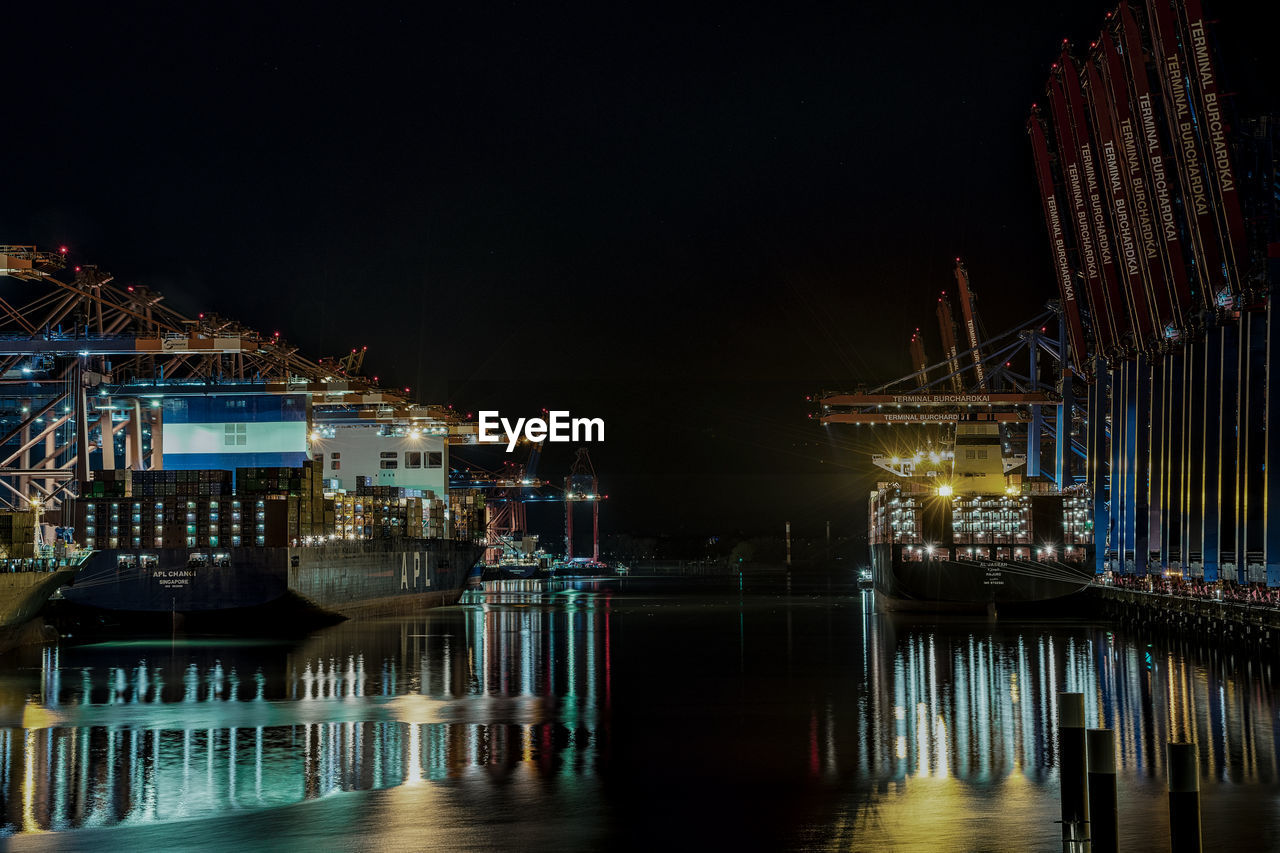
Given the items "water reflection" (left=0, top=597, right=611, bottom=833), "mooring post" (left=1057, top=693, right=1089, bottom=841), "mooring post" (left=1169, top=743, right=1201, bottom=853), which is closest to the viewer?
"mooring post" (left=1169, top=743, right=1201, bottom=853)

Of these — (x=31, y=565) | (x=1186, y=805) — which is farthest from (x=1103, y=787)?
(x=31, y=565)

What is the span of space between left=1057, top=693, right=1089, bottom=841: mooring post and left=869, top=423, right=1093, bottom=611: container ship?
5245cm

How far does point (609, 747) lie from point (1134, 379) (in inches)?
1725

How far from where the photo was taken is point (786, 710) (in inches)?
902

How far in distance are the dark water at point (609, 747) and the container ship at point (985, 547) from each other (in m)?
23.2

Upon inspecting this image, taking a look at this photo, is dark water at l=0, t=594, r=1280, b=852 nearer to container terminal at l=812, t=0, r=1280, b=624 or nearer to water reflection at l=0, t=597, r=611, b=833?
water reflection at l=0, t=597, r=611, b=833

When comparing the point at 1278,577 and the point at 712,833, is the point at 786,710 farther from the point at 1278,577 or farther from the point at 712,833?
the point at 1278,577

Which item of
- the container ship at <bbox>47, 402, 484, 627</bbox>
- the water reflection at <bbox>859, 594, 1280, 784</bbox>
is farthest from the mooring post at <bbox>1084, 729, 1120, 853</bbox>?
the container ship at <bbox>47, 402, 484, 627</bbox>

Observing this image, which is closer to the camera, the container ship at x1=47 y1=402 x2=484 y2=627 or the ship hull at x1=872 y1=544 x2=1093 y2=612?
the container ship at x1=47 y1=402 x2=484 y2=627

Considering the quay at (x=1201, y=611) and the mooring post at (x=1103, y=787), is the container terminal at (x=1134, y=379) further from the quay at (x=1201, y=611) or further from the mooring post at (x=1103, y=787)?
the mooring post at (x=1103, y=787)

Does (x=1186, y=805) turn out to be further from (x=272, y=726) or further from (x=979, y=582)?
(x=979, y=582)

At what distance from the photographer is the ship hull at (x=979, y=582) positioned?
61031 millimetres

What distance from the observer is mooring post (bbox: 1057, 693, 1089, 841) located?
9.84 metres

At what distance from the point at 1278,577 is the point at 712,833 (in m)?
27.6
